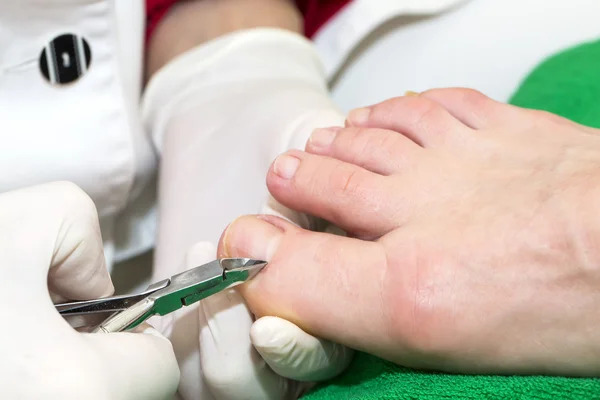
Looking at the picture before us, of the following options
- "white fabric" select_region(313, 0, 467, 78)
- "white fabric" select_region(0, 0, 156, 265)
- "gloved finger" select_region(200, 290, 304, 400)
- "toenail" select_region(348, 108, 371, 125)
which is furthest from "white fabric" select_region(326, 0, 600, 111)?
"gloved finger" select_region(200, 290, 304, 400)

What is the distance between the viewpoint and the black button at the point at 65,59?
0.64 meters

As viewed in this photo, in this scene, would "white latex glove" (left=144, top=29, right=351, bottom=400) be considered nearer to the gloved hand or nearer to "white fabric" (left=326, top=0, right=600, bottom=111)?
the gloved hand

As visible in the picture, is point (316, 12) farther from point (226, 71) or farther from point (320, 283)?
point (320, 283)

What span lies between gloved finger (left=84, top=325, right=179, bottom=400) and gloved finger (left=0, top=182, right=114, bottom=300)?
0.06 metres

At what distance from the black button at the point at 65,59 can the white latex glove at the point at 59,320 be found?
0.82ft

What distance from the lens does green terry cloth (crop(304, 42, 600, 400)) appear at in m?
0.43

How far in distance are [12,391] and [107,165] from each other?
38cm

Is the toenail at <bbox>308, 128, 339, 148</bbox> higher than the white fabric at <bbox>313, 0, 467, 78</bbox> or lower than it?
lower

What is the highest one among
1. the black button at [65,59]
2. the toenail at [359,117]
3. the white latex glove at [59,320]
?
the black button at [65,59]

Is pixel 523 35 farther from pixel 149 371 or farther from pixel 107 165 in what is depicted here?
pixel 149 371

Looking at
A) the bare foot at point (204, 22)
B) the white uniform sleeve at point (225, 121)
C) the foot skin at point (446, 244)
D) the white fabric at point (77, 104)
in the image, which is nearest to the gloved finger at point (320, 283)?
the foot skin at point (446, 244)

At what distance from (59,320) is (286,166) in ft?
0.84

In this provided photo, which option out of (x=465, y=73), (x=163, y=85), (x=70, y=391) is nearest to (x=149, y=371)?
(x=70, y=391)

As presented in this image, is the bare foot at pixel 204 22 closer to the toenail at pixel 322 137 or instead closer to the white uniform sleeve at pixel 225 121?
the white uniform sleeve at pixel 225 121
